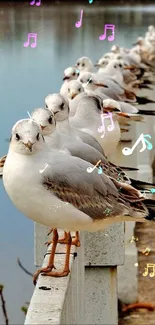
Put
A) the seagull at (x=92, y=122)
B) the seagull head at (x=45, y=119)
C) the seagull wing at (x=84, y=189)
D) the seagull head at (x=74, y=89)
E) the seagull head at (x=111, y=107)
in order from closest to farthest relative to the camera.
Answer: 1. the seagull wing at (x=84, y=189)
2. the seagull head at (x=45, y=119)
3. the seagull at (x=92, y=122)
4. the seagull head at (x=111, y=107)
5. the seagull head at (x=74, y=89)

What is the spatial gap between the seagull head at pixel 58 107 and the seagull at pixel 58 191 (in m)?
0.72

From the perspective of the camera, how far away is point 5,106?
7348 millimetres

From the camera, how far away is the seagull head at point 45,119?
3469 millimetres

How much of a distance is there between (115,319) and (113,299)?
0.35 ft

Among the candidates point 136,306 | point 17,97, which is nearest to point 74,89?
point 136,306

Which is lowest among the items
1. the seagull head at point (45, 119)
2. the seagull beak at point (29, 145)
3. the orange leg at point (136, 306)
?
the orange leg at point (136, 306)

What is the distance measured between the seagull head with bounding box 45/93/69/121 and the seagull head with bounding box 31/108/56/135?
374mm

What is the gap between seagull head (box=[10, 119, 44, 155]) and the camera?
2873 mm

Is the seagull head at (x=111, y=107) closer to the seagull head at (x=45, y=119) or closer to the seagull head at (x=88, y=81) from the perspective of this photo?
the seagull head at (x=88, y=81)

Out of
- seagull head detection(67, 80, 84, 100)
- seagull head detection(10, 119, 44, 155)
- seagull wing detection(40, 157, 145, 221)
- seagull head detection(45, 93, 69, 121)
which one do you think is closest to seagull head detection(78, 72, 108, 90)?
seagull head detection(67, 80, 84, 100)

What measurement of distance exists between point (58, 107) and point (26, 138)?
116 cm

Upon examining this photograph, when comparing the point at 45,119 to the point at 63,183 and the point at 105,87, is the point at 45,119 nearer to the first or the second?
the point at 63,183

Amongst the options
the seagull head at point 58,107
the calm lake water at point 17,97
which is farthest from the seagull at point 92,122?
the calm lake water at point 17,97

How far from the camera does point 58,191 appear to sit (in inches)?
117
